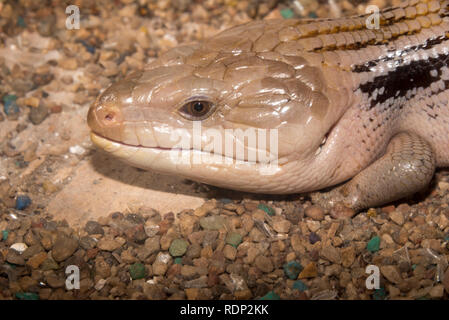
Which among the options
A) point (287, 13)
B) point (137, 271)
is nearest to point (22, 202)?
point (137, 271)

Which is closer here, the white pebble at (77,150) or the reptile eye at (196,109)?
the reptile eye at (196,109)

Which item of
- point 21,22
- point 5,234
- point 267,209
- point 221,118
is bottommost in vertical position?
point 5,234

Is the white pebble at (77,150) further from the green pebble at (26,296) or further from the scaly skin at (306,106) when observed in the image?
the green pebble at (26,296)

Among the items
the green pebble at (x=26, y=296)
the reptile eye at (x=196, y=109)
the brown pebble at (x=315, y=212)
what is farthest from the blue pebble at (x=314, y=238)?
the green pebble at (x=26, y=296)

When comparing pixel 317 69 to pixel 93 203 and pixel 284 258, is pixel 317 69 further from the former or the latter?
pixel 93 203

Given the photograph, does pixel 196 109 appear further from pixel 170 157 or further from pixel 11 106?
pixel 11 106
